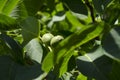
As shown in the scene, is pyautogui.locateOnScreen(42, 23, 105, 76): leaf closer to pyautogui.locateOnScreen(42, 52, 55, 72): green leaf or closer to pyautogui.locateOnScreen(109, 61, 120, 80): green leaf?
pyautogui.locateOnScreen(42, 52, 55, 72): green leaf

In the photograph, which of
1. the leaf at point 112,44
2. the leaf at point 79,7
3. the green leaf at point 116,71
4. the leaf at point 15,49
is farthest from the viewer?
the leaf at point 79,7

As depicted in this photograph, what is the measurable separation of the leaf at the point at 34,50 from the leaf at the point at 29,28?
0.04 m

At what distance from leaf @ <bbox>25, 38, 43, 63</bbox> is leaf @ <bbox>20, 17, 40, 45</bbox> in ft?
0.12

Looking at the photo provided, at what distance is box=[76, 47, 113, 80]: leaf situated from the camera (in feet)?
3.69

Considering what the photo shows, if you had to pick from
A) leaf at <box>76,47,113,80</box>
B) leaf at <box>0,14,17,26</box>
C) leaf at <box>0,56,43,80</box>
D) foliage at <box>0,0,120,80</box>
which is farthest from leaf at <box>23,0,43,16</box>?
leaf at <box>76,47,113,80</box>

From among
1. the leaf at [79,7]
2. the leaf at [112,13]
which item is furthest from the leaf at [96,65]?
the leaf at [79,7]

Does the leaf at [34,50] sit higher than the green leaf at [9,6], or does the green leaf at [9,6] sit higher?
the green leaf at [9,6]

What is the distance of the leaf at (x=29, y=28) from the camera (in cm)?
131

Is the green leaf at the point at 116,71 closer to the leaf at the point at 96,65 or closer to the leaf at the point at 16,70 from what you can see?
the leaf at the point at 96,65

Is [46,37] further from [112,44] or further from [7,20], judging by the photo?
[112,44]

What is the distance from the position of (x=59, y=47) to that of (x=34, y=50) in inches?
11.5

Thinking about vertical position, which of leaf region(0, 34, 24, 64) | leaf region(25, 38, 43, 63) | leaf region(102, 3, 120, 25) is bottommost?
leaf region(25, 38, 43, 63)

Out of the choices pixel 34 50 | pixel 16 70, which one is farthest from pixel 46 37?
pixel 16 70

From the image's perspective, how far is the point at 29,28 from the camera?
51.9 inches
